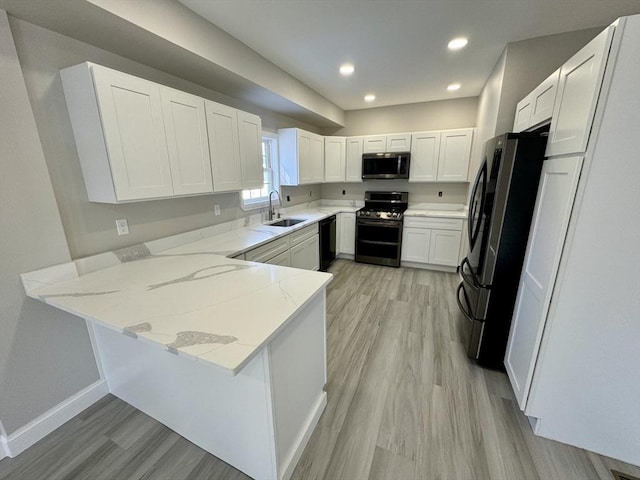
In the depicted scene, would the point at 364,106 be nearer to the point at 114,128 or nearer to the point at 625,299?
the point at 114,128

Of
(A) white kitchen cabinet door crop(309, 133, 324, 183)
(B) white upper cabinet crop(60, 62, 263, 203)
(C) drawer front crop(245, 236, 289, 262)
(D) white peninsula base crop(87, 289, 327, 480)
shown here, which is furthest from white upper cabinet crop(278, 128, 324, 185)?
(D) white peninsula base crop(87, 289, 327, 480)

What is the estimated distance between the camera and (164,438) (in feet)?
5.11

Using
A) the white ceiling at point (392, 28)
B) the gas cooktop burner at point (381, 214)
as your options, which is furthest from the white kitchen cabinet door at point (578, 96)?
the gas cooktop burner at point (381, 214)

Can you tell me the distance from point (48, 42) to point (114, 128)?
23.5 inches

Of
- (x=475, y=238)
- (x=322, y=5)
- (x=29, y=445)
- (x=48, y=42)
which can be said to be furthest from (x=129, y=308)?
(x=475, y=238)

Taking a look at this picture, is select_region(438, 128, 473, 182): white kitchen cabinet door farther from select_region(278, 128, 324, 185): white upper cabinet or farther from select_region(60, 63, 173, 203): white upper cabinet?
select_region(60, 63, 173, 203): white upper cabinet

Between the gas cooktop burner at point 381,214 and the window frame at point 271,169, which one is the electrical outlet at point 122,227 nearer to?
the window frame at point 271,169

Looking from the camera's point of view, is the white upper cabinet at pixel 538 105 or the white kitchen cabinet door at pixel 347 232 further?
the white kitchen cabinet door at pixel 347 232

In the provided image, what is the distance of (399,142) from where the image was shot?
4227 millimetres

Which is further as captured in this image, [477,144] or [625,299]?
[477,144]

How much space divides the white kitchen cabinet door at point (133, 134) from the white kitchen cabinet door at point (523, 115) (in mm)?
2677

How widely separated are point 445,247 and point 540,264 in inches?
98.5

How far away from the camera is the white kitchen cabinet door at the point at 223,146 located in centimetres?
226

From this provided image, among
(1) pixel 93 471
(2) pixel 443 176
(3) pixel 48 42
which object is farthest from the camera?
(2) pixel 443 176
